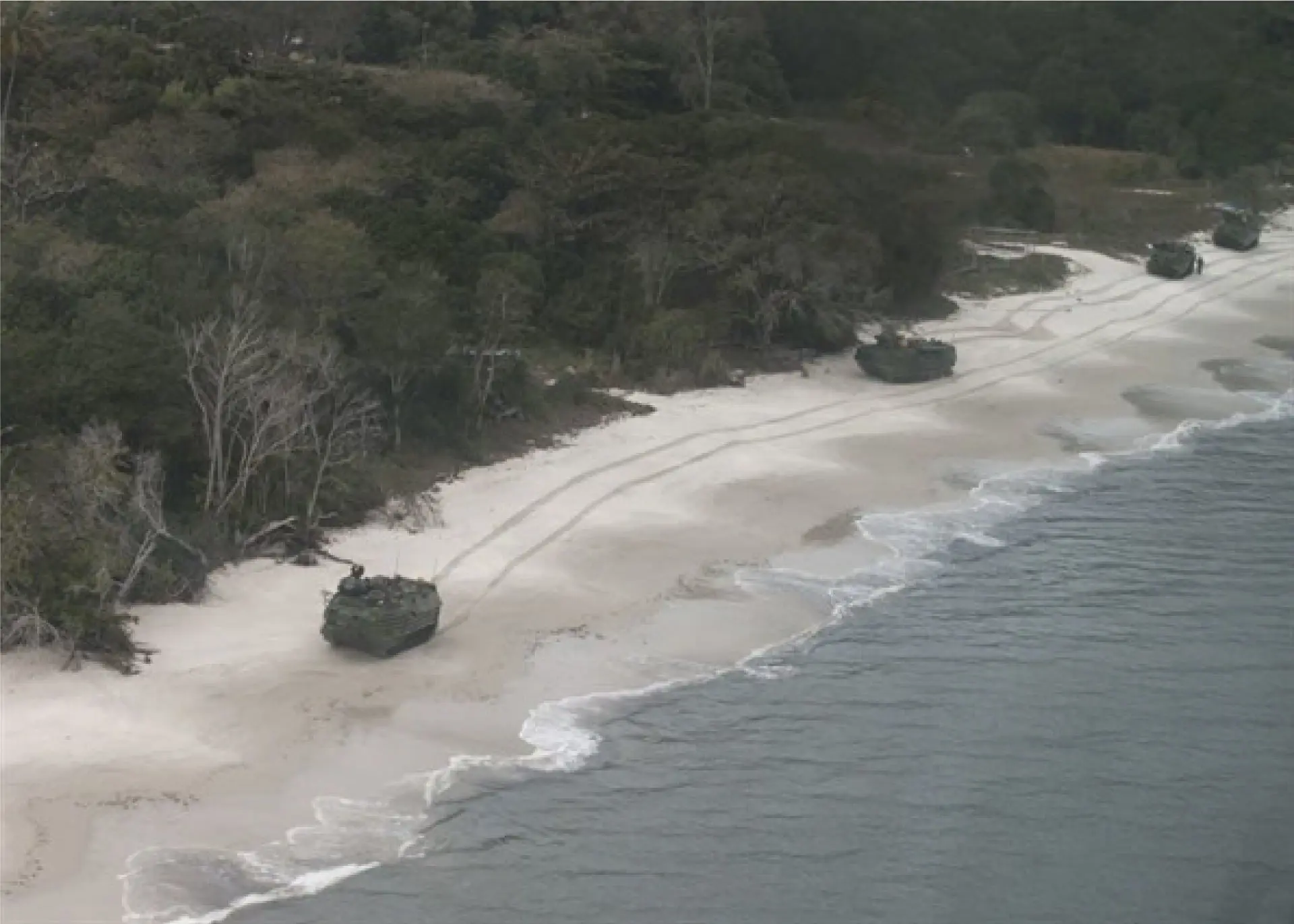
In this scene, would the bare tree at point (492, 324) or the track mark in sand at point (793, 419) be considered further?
the bare tree at point (492, 324)

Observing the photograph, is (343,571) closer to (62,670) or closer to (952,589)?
(62,670)

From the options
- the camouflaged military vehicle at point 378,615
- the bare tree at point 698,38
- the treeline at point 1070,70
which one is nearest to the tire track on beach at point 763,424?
the camouflaged military vehicle at point 378,615

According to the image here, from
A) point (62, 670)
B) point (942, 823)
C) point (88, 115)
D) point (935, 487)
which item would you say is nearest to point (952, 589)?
point (935, 487)

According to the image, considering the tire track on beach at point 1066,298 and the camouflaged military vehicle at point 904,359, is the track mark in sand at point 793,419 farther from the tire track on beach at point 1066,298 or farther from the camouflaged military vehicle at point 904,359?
the camouflaged military vehicle at point 904,359

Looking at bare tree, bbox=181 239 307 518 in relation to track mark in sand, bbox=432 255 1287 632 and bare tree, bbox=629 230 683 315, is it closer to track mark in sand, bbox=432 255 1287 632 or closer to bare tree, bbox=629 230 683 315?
track mark in sand, bbox=432 255 1287 632

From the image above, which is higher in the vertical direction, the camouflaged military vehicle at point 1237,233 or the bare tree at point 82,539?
the camouflaged military vehicle at point 1237,233

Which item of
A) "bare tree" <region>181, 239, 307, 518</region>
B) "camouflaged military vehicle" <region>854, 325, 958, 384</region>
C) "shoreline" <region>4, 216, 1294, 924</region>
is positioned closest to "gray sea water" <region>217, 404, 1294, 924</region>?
"shoreline" <region>4, 216, 1294, 924</region>
